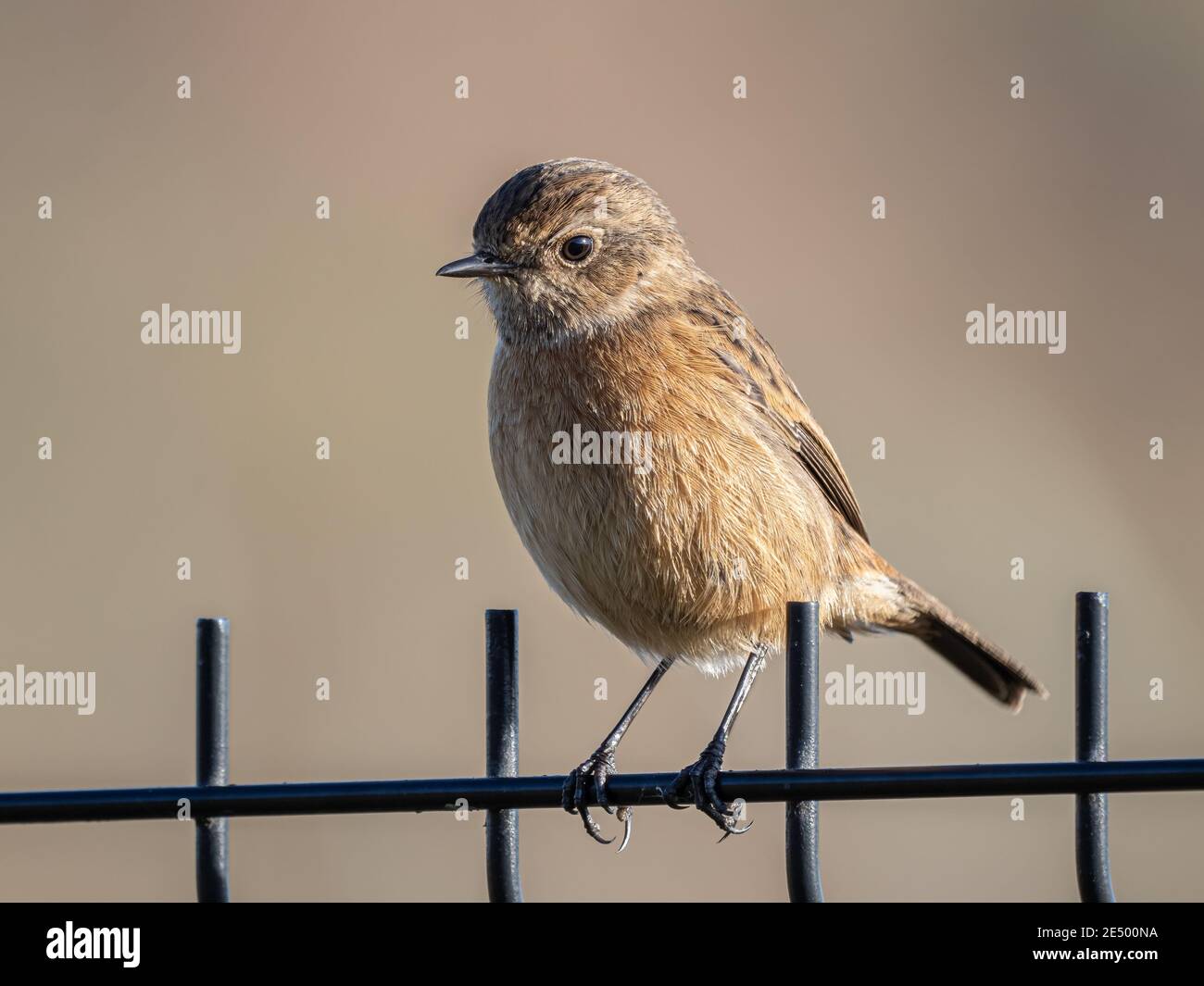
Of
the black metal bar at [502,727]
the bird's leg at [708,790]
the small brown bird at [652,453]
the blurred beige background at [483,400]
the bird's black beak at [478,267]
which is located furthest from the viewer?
the blurred beige background at [483,400]

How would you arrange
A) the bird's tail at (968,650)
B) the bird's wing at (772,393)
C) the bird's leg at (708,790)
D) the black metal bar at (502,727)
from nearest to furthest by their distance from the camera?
the black metal bar at (502,727)
the bird's leg at (708,790)
the bird's wing at (772,393)
the bird's tail at (968,650)

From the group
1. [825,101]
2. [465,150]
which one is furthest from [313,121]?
[825,101]

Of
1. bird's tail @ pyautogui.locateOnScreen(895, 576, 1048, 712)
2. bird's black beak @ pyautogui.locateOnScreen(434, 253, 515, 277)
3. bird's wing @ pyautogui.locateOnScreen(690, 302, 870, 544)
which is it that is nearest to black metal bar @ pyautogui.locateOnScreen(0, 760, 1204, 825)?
bird's wing @ pyautogui.locateOnScreen(690, 302, 870, 544)

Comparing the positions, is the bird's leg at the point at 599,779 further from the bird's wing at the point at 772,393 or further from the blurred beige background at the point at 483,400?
the blurred beige background at the point at 483,400

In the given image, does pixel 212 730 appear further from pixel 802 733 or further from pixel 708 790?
pixel 708 790

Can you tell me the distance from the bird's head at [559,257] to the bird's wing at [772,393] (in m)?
0.25

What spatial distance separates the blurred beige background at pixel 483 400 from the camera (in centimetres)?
998

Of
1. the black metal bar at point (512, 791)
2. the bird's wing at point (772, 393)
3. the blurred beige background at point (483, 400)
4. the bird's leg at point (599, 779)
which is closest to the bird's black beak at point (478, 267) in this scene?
the bird's wing at point (772, 393)

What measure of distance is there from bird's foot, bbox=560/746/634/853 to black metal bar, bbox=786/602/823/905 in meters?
0.43

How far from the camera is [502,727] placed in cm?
373

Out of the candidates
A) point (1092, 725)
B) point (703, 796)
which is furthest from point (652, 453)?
point (1092, 725)

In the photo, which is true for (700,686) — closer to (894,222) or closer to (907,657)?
(907,657)

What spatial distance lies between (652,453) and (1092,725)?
2.01 m

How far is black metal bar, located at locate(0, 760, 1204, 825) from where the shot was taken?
3184 mm
